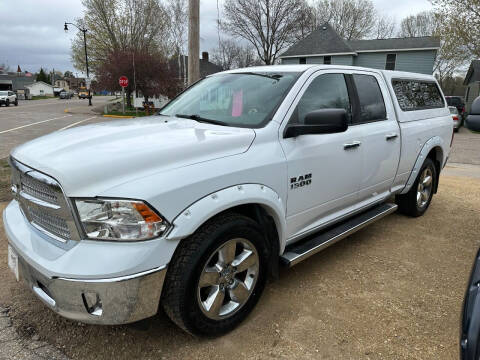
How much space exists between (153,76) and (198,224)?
27.4 m

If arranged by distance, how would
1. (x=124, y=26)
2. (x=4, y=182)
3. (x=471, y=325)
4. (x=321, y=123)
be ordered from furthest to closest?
1. (x=124, y=26)
2. (x=4, y=182)
3. (x=321, y=123)
4. (x=471, y=325)

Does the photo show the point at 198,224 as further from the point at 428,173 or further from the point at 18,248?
the point at 428,173

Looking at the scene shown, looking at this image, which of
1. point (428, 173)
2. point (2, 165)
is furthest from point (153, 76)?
point (428, 173)

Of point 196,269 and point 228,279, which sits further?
point 228,279

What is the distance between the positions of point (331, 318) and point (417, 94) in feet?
10.7

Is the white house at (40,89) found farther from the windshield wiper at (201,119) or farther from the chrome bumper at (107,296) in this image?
the chrome bumper at (107,296)

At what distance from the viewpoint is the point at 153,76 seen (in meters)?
27.3

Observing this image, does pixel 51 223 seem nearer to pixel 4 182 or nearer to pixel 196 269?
pixel 196 269

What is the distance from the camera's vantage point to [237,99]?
305cm

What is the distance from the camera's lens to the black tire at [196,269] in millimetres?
2055

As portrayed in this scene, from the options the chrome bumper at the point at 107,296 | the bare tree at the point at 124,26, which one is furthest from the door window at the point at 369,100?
the bare tree at the point at 124,26

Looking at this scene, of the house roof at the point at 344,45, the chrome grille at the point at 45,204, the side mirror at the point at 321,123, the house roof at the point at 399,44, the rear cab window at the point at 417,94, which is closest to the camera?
the chrome grille at the point at 45,204

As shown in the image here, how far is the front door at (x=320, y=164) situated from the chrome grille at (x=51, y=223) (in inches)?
60.4

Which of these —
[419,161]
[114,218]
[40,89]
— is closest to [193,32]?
[419,161]
